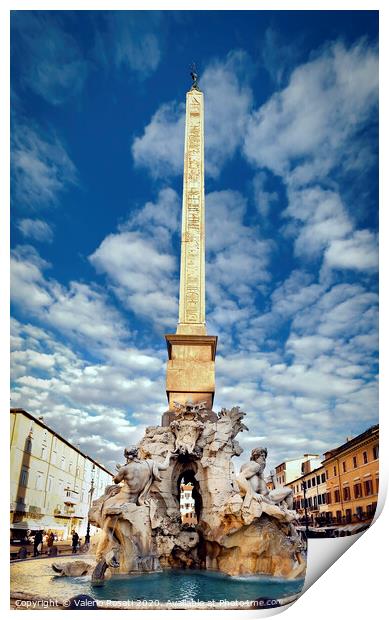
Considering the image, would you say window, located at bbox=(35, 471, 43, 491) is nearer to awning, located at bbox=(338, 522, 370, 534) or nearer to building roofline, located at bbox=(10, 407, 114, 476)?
building roofline, located at bbox=(10, 407, 114, 476)

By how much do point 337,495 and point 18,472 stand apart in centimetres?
616

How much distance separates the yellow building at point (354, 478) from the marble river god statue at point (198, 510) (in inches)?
41.1

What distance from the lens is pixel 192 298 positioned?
33.6ft

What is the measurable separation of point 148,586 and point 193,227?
7.14m

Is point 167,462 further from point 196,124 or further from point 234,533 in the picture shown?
point 196,124

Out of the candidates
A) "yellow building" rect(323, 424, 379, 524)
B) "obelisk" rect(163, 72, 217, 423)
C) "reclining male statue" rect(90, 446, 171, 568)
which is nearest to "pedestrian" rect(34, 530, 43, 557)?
"reclining male statue" rect(90, 446, 171, 568)

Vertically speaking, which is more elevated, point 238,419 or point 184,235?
point 184,235

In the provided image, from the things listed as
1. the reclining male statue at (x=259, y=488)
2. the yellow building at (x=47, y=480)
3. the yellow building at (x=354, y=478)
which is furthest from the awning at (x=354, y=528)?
the yellow building at (x=47, y=480)

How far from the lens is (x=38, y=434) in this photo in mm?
5855

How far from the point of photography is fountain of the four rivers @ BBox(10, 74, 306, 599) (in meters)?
6.43

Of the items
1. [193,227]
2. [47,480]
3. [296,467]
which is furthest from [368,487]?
[296,467]

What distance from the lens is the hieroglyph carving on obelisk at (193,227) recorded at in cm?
1009

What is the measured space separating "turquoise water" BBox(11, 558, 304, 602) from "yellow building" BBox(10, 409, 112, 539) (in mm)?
528

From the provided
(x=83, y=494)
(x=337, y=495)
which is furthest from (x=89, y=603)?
(x=337, y=495)
